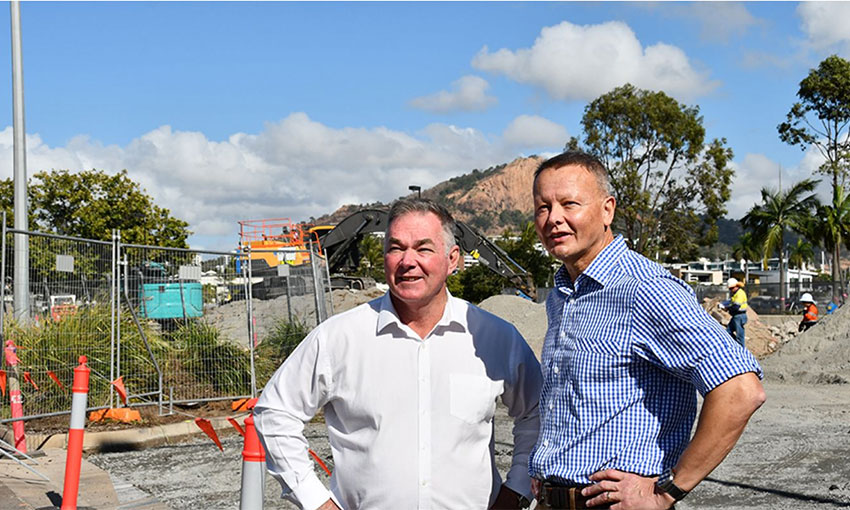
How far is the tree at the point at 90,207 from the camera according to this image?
37.7 metres

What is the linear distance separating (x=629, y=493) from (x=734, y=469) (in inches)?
247

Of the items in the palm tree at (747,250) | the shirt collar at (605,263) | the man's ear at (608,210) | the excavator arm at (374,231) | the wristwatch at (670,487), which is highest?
the palm tree at (747,250)

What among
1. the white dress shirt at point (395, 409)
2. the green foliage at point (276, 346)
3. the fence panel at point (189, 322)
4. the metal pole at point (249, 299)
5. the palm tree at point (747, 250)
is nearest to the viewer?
the white dress shirt at point (395, 409)

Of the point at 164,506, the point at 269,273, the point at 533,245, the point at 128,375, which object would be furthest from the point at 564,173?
the point at 533,245

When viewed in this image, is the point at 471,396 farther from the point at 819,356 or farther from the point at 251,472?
the point at 819,356

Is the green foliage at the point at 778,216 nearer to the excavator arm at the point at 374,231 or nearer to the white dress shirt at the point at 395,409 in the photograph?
the excavator arm at the point at 374,231

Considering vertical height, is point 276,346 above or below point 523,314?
below

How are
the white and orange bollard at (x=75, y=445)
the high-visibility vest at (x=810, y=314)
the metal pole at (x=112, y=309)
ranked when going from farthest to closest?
1. the high-visibility vest at (x=810, y=314)
2. the metal pole at (x=112, y=309)
3. the white and orange bollard at (x=75, y=445)

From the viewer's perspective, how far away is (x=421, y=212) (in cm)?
325

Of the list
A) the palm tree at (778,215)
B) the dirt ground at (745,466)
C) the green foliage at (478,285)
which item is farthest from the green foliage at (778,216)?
the dirt ground at (745,466)

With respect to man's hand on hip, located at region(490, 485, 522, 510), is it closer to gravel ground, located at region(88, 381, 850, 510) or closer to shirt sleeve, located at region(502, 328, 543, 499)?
shirt sleeve, located at region(502, 328, 543, 499)

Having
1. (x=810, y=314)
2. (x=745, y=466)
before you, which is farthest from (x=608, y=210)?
(x=810, y=314)

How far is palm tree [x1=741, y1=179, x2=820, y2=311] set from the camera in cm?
4609

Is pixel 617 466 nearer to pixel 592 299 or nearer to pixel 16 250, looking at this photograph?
pixel 592 299
